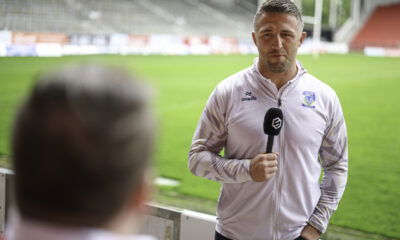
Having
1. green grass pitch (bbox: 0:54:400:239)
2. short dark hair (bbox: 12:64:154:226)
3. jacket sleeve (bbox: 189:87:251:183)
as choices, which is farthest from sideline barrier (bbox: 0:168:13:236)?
short dark hair (bbox: 12:64:154:226)

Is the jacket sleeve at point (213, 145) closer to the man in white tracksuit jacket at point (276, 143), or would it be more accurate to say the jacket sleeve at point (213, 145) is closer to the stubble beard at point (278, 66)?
the man in white tracksuit jacket at point (276, 143)

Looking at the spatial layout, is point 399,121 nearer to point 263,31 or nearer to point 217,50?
point 263,31

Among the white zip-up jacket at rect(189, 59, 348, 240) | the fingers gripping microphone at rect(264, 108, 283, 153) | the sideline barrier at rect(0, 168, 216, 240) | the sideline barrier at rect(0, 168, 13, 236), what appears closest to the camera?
the fingers gripping microphone at rect(264, 108, 283, 153)

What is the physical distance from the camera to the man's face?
6.47 feet

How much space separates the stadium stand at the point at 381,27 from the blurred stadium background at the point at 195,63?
0.11 meters

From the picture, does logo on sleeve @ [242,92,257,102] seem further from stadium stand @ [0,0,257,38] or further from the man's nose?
stadium stand @ [0,0,257,38]

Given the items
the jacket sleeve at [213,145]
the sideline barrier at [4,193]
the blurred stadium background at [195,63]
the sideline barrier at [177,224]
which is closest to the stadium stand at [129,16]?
the blurred stadium background at [195,63]

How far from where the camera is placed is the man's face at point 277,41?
197 cm

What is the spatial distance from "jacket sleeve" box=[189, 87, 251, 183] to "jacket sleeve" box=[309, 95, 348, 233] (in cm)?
39

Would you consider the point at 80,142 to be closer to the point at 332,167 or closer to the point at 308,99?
the point at 308,99

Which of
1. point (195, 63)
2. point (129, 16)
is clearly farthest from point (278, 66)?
point (129, 16)

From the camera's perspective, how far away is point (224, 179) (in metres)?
1.92

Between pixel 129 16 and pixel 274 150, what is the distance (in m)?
26.6

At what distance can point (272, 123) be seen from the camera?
1758mm
